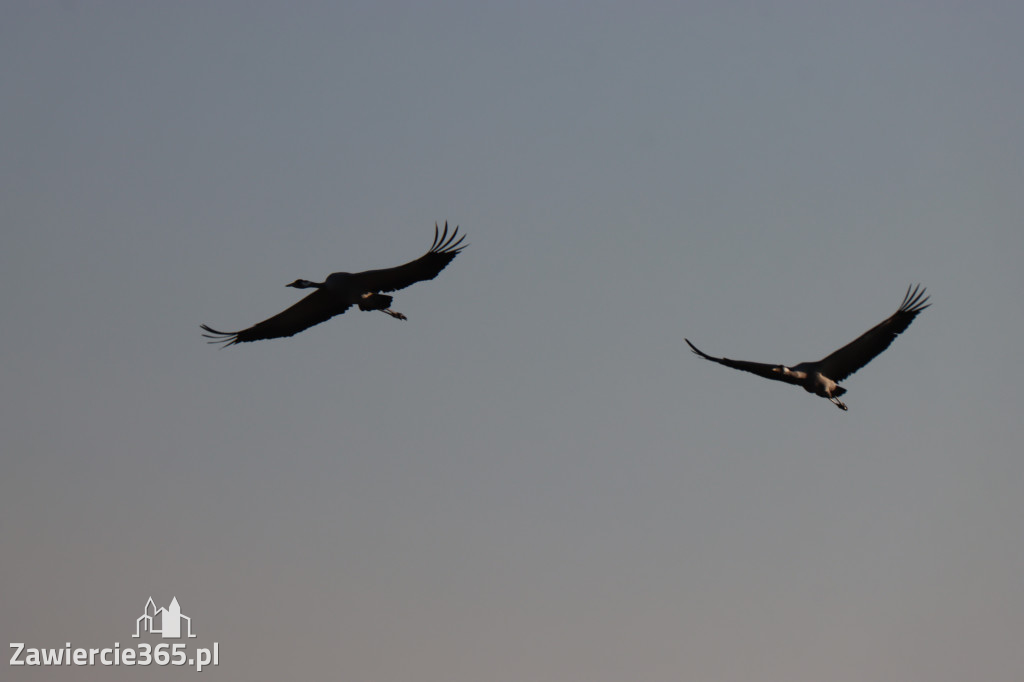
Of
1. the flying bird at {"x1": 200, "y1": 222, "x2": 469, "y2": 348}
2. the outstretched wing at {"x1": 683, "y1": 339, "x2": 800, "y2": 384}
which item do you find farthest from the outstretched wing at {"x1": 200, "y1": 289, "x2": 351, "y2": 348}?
the outstretched wing at {"x1": 683, "y1": 339, "x2": 800, "y2": 384}

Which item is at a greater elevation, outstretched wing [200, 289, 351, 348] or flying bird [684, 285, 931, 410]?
outstretched wing [200, 289, 351, 348]

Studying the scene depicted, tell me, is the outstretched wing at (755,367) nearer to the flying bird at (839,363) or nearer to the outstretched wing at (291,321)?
the flying bird at (839,363)

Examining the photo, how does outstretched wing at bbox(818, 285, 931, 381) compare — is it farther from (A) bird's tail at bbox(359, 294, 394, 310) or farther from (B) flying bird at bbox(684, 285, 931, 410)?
(A) bird's tail at bbox(359, 294, 394, 310)

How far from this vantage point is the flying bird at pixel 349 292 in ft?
106

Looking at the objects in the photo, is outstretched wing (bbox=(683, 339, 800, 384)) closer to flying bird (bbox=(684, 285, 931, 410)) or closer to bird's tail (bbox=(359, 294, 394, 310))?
flying bird (bbox=(684, 285, 931, 410))

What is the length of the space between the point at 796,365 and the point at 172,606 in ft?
133

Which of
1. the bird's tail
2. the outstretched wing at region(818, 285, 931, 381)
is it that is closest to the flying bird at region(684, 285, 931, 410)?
the outstretched wing at region(818, 285, 931, 381)

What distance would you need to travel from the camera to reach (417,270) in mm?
32312

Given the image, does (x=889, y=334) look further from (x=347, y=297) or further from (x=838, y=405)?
(x=347, y=297)

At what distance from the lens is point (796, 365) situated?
109 feet

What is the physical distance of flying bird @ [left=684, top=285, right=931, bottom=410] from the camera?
107 feet

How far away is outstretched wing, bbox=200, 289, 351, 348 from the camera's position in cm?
3484

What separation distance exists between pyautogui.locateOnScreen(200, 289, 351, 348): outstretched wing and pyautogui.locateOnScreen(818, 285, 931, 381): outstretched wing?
1179 centimetres

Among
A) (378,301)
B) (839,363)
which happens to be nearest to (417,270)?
(378,301)
